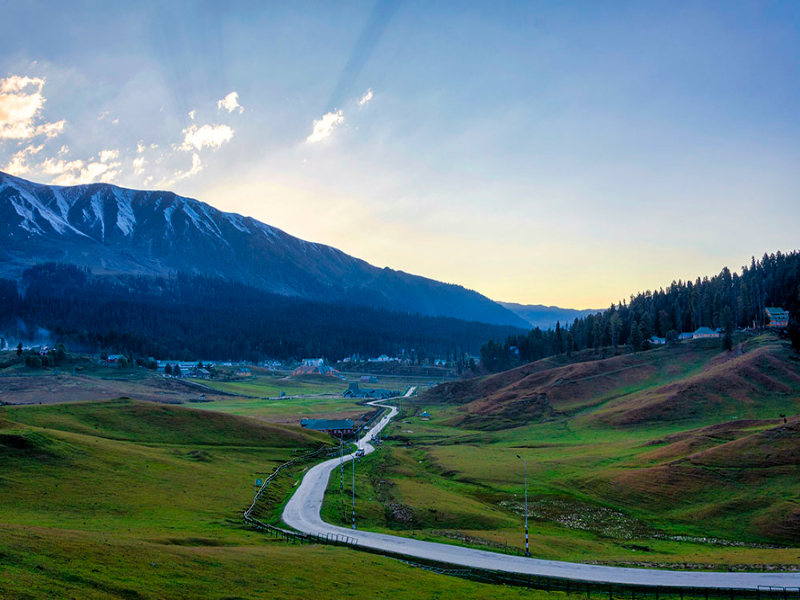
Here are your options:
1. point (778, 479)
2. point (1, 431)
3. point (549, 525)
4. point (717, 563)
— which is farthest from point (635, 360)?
point (1, 431)

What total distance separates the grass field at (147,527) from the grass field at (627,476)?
1648 centimetres

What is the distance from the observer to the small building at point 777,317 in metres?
190

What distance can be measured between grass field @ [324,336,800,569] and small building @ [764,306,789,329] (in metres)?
39.6

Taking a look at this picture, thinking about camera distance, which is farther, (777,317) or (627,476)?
(777,317)

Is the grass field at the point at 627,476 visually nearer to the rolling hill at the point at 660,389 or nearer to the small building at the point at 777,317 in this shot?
the rolling hill at the point at 660,389

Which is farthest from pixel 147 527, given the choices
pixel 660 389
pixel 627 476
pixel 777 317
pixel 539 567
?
pixel 777 317

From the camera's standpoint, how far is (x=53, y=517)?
170ft

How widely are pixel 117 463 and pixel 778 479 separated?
9030 cm

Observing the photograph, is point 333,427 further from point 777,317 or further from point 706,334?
point 777,317

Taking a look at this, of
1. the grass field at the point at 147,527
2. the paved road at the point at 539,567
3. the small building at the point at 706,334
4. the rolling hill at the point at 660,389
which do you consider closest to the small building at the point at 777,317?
the small building at the point at 706,334

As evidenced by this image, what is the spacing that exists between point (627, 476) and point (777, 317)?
14647 centimetres

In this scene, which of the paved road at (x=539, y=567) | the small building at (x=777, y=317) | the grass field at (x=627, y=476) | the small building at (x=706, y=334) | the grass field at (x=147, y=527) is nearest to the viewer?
the grass field at (x=147, y=527)

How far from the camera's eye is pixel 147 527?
5078cm

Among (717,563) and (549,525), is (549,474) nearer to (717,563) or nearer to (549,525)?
(549,525)
